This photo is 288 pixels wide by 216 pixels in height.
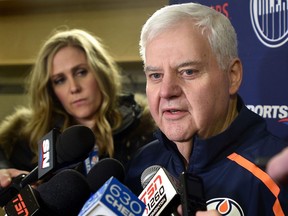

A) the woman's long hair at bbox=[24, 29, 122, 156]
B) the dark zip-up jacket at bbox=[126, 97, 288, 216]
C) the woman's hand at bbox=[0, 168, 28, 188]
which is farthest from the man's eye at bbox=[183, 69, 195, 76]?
the woman's long hair at bbox=[24, 29, 122, 156]

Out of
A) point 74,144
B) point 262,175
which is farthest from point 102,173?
point 262,175

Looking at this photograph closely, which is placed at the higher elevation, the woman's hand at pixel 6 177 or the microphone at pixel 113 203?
the microphone at pixel 113 203

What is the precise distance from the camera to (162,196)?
0.72 metres

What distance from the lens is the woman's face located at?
1.71 m

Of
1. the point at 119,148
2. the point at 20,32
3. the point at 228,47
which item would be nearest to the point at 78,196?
Answer: the point at 228,47

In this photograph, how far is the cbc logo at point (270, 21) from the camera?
4.09 ft

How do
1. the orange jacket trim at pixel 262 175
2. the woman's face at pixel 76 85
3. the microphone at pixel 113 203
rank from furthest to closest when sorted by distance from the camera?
the woman's face at pixel 76 85 < the orange jacket trim at pixel 262 175 < the microphone at pixel 113 203

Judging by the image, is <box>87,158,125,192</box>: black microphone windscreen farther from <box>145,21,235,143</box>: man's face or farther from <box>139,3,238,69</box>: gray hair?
<box>139,3,238,69</box>: gray hair

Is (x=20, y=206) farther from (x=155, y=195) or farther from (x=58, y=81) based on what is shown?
(x=58, y=81)

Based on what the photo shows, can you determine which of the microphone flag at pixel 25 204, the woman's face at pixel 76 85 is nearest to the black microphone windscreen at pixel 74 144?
the microphone flag at pixel 25 204

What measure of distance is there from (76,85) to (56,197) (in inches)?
37.1

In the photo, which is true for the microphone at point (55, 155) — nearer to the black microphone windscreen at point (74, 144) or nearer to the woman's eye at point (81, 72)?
the black microphone windscreen at point (74, 144)

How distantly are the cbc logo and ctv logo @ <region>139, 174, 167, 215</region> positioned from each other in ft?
2.17

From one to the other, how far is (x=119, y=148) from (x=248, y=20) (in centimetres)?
64
